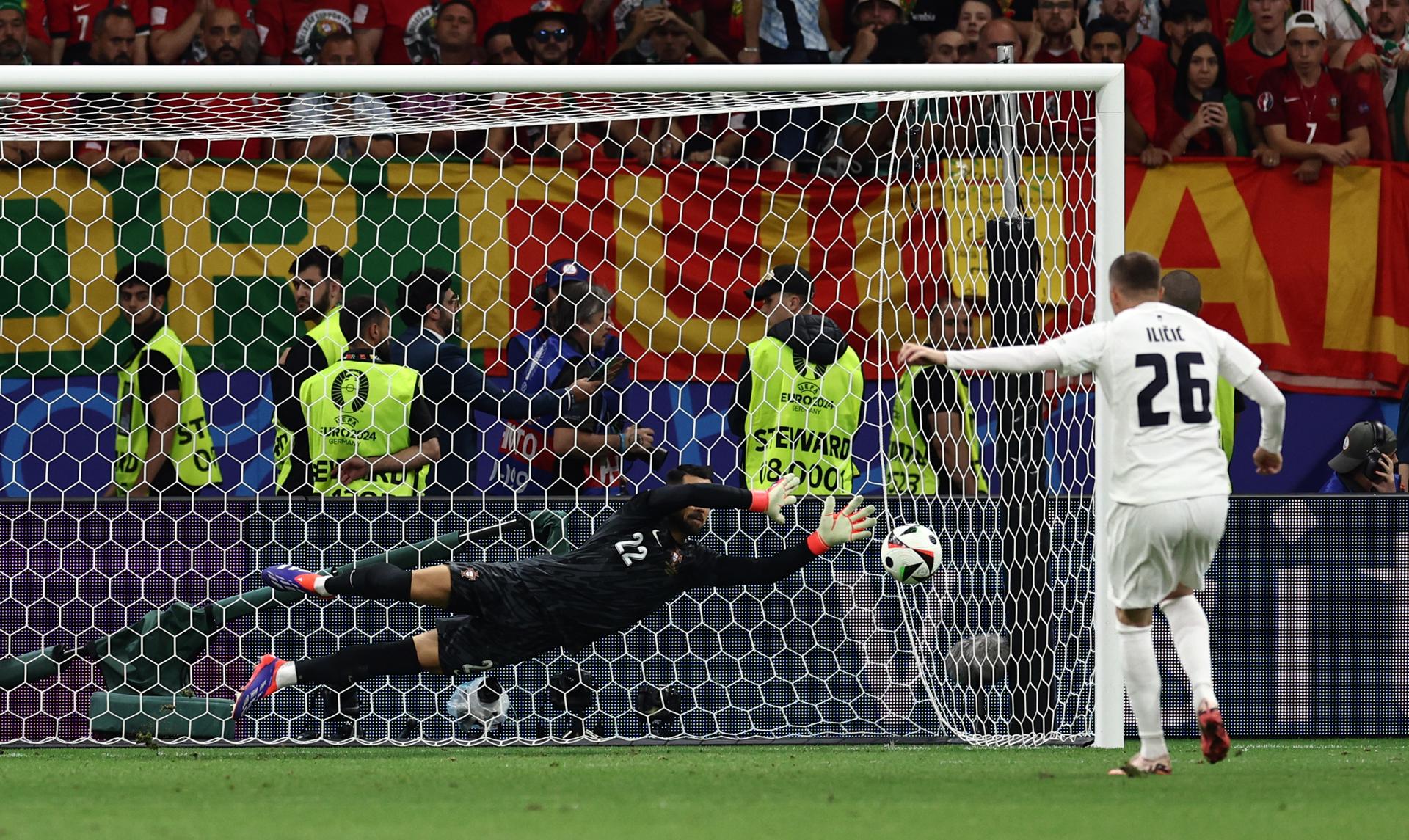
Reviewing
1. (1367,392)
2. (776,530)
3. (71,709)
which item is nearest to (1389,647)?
(776,530)

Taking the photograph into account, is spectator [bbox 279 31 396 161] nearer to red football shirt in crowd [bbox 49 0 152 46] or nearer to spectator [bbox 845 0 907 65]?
red football shirt in crowd [bbox 49 0 152 46]

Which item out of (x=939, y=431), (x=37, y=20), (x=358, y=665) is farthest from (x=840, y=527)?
(x=37, y=20)

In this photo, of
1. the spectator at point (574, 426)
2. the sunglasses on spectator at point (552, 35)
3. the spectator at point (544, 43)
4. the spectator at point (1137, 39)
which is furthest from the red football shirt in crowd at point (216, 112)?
the spectator at point (1137, 39)

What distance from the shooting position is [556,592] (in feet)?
24.3

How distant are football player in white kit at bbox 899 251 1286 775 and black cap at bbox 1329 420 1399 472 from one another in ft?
10.1

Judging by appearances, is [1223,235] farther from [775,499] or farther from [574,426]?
[775,499]

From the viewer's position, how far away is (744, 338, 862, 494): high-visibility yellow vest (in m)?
8.35

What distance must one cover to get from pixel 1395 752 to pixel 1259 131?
5102mm

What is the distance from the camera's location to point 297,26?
11.2m

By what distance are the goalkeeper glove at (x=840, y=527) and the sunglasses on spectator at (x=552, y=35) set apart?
447 cm

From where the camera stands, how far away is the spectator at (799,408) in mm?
8359

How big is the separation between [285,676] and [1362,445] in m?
4.94

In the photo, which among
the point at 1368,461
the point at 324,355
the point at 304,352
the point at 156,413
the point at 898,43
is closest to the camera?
the point at 156,413

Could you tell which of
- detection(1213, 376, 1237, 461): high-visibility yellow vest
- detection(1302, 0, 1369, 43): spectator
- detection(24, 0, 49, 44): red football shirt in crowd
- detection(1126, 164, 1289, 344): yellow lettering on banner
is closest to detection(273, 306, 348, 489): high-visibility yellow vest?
detection(24, 0, 49, 44): red football shirt in crowd
